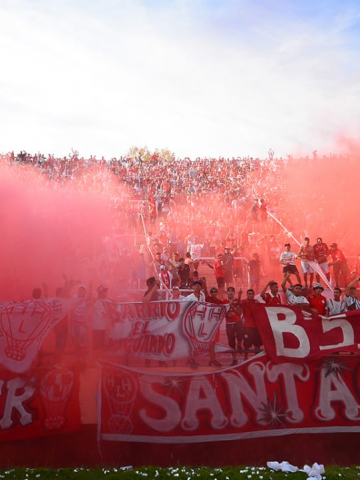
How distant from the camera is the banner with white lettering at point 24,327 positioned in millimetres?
6082

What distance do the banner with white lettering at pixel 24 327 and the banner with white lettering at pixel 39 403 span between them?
0.16 metres

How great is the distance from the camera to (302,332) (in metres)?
6.32

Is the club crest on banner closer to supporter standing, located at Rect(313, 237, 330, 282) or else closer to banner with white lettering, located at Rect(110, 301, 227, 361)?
banner with white lettering, located at Rect(110, 301, 227, 361)

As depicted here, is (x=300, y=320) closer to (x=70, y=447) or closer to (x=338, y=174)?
(x=70, y=447)

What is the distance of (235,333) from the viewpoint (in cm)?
703

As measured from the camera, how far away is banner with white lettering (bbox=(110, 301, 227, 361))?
6.43 meters

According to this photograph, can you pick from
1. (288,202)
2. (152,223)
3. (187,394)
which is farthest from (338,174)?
(187,394)

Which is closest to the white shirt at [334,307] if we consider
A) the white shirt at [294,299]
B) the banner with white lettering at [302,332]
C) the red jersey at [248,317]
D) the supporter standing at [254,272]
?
the white shirt at [294,299]

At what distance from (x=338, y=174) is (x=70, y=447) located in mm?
13265

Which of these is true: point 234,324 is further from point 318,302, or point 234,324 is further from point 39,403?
point 39,403

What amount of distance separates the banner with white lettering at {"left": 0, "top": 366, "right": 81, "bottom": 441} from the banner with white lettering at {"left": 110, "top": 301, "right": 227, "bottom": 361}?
2.60 feet

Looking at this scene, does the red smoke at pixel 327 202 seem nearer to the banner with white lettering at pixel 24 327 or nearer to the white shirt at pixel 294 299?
the white shirt at pixel 294 299

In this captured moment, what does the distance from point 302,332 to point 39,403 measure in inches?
128

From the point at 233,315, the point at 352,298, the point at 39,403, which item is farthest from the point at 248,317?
the point at 39,403
